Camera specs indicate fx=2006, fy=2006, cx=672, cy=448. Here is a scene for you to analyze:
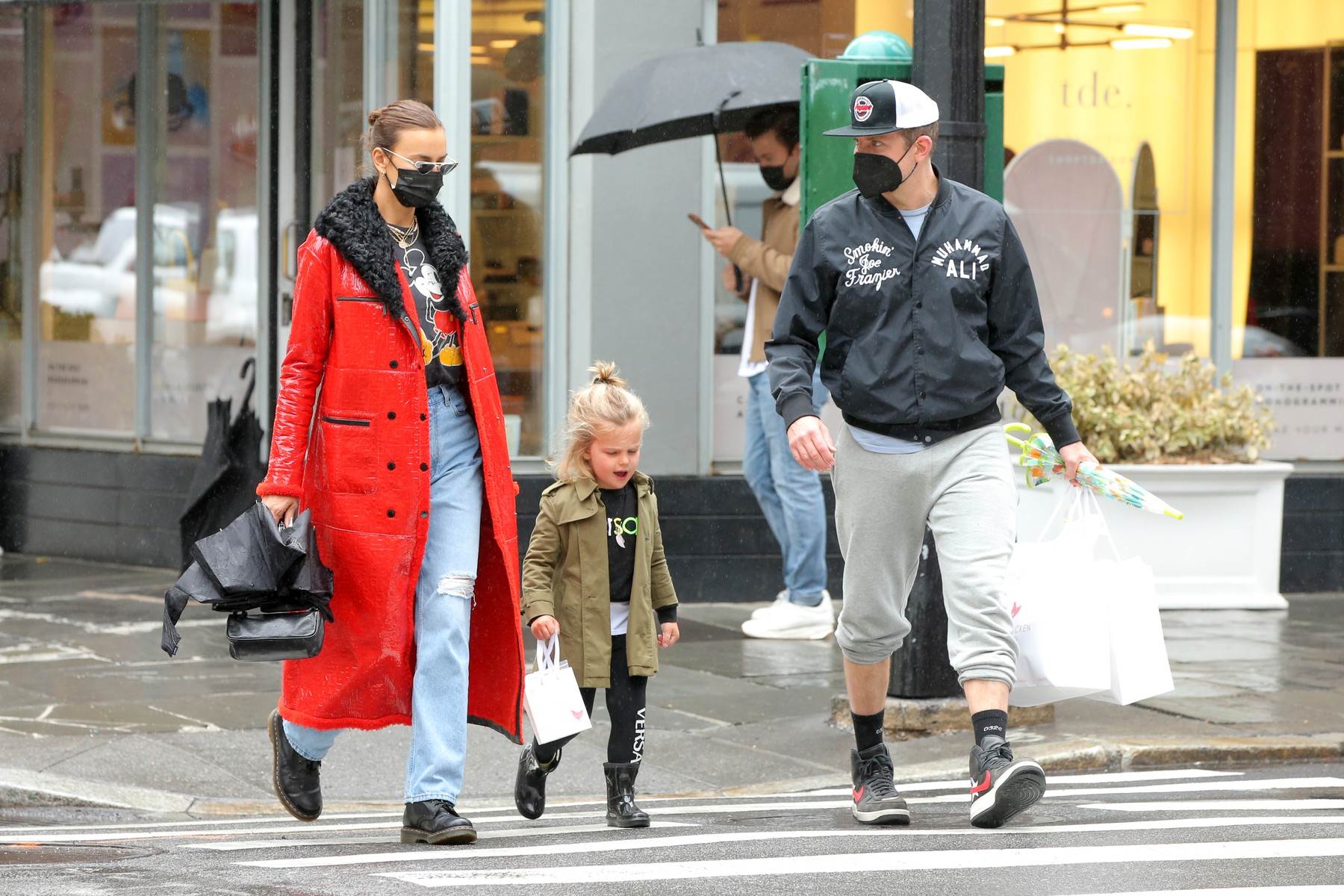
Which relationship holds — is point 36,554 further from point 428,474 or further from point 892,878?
point 892,878

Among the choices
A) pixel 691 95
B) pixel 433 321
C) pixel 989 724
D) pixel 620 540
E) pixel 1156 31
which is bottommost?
pixel 989 724

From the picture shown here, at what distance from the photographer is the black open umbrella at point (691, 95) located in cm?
895

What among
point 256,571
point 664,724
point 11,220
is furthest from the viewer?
point 11,220

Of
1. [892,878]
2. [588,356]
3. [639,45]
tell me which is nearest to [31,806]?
[892,878]

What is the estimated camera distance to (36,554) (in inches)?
484

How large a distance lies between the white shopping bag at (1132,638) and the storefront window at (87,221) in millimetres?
7892

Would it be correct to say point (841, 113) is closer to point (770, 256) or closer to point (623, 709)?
point (770, 256)

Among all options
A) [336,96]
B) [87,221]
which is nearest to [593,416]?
[336,96]

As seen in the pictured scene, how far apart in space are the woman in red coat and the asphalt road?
1.02 feet

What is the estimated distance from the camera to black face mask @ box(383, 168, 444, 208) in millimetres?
5320

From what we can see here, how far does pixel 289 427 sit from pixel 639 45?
5301mm

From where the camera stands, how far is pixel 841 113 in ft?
23.6

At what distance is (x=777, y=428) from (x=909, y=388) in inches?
144

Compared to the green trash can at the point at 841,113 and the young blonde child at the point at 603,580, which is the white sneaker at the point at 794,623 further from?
the young blonde child at the point at 603,580
